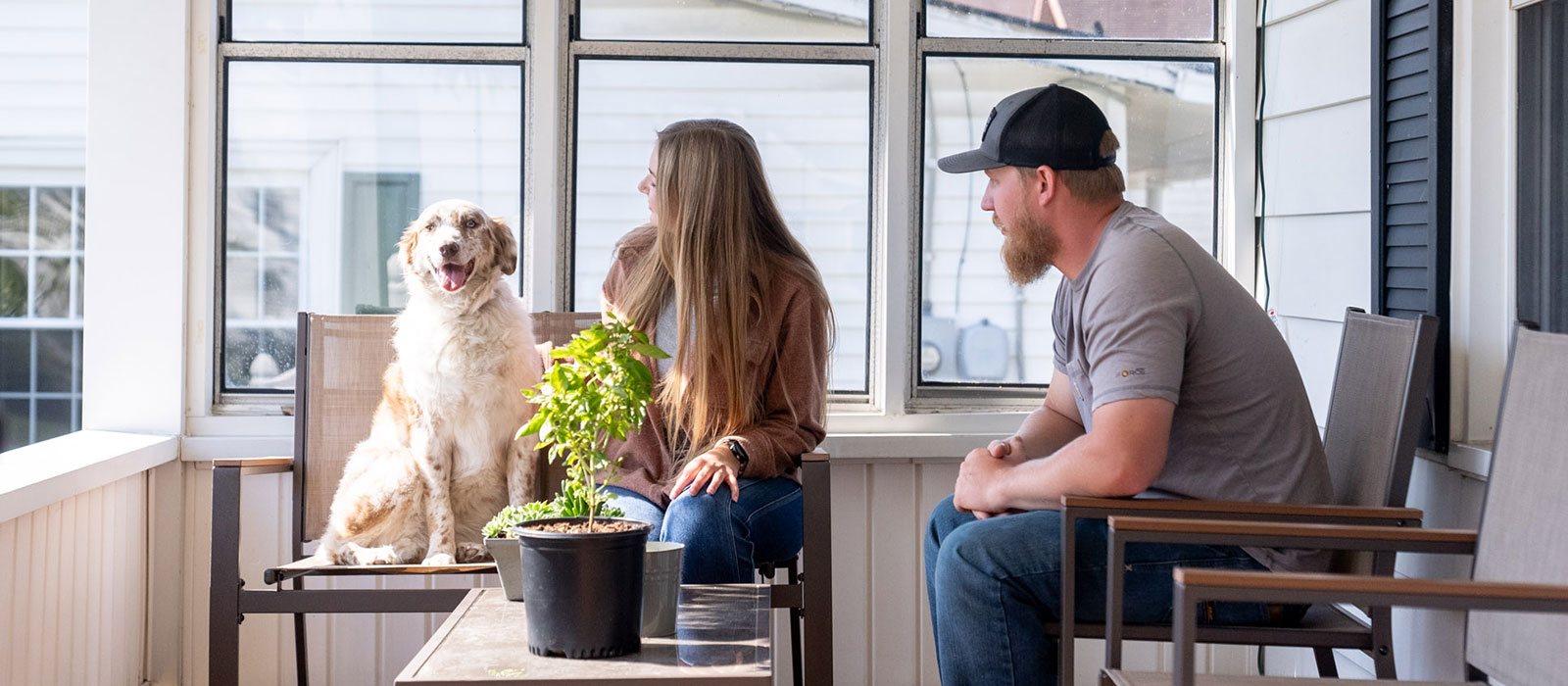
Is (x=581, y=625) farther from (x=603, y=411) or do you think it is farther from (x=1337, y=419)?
(x=1337, y=419)

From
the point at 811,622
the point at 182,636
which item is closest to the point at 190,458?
the point at 182,636

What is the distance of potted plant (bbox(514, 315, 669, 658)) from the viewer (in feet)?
5.00

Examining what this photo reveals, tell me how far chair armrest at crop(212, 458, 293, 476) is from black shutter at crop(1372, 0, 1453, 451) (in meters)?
2.27

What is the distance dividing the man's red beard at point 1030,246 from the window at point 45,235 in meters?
3.77

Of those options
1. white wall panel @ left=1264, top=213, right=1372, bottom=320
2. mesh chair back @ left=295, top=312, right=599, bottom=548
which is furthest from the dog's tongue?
Answer: white wall panel @ left=1264, top=213, right=1372, bottom=320

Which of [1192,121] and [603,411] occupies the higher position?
[1192,121]

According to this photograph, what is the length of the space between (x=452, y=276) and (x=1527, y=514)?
2020mm

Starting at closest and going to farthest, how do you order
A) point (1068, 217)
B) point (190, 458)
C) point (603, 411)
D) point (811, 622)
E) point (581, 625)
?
point (581, 625), point (603, 411), point (1068, 217), point (811, 622), point (190, 458)

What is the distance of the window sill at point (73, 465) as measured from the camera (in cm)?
238

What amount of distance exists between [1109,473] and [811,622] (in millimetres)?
804

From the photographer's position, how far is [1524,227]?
2121 mm

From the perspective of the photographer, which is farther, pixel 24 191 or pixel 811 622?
pixel 24 191

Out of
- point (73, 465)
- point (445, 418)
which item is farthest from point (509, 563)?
point (73, 465)

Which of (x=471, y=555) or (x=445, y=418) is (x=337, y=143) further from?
(x=471, y=555)
